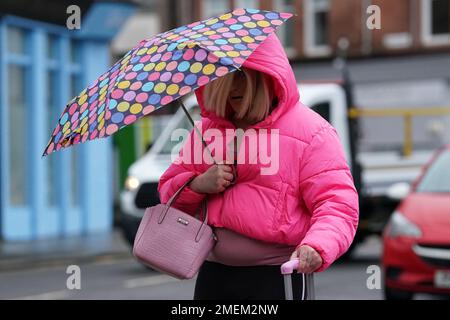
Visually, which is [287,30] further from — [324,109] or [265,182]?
[265,182]

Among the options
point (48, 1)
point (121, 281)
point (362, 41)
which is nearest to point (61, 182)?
point (48, 1)

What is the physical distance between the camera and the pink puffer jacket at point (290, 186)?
135 inches

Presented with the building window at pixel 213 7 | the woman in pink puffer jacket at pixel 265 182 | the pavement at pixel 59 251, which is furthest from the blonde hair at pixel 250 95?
the building window at pixel 213 7

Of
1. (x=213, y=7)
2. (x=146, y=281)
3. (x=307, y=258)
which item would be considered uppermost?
(x=213, y=7)

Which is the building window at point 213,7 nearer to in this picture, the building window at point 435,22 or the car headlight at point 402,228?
the building window at point 435,22

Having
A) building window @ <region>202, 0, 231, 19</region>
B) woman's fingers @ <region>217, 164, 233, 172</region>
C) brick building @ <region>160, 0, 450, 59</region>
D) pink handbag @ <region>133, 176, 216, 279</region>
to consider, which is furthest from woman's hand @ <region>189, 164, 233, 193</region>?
building window @ <region>202, 0, 231, 19</region>

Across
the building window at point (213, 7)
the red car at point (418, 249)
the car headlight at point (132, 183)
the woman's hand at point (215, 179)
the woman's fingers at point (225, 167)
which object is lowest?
the red car at point (418, 249)

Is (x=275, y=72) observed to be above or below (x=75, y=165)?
above

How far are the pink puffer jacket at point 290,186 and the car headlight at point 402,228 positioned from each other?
578 centimetres

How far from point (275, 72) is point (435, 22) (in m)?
28.8

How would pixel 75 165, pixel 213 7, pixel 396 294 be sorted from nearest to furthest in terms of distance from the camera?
pixel 396 294, pixel 75 165, pixel 213 7

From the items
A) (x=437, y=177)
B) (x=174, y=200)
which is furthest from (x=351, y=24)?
(x=174, y=200)

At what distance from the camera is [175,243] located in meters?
3.48
